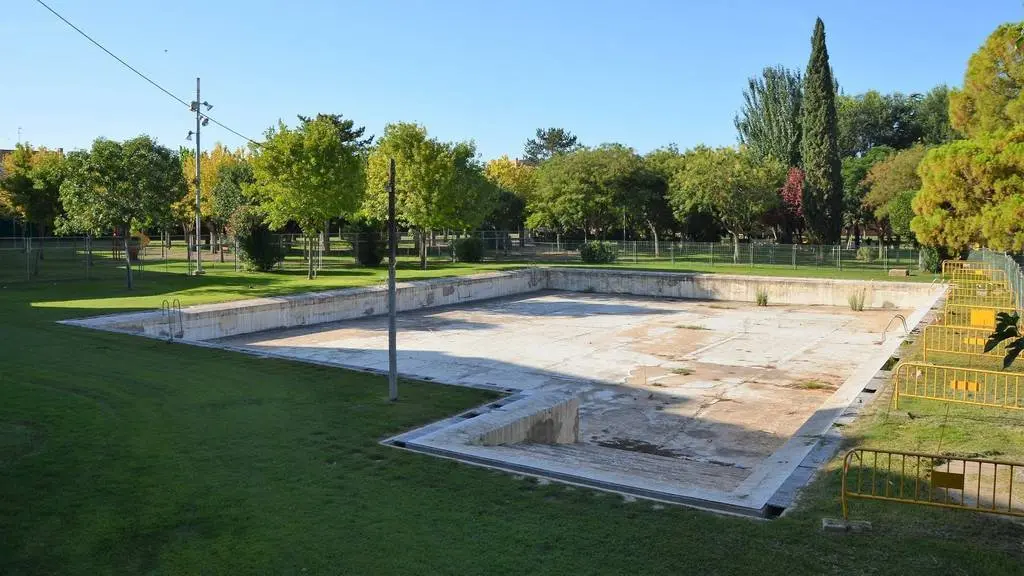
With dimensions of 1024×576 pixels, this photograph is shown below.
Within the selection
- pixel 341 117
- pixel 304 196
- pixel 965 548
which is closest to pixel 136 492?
pixel 965 548

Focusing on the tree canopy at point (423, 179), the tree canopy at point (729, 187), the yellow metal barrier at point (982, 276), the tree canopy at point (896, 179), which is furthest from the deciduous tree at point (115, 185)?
the tree canopy at point (896, 179)

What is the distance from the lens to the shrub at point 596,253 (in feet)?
160

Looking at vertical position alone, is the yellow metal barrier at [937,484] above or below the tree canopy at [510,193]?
below

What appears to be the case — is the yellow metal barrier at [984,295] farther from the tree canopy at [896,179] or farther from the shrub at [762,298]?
the tree canopy at [896,179]

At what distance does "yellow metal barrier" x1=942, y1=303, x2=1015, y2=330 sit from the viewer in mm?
19781

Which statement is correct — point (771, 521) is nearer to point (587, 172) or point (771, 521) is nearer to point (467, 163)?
point (467, 163)

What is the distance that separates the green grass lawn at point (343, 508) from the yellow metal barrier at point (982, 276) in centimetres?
1881

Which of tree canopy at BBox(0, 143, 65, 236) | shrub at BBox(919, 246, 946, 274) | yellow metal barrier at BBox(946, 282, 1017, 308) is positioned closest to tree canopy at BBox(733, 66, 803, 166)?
shrub at BBox(919, 246, 946, 274)

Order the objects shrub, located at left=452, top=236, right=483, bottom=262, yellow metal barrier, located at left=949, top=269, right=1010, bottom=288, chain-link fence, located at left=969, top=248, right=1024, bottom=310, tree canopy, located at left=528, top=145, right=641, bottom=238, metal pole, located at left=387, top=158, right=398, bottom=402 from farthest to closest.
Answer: tree canopy, located at left=528, top=145, right=641, bottom=238 → shrub, located at left=452, top=236, right=483, bottom=262 → yellow metal barrier, located at left=949, top=269, right=1010, bottom=288 → chain-link fence, located at left=969, top=248, right=1024, bottom=310 → metal pole, located at left=387, top=158, right=398, bottom=402

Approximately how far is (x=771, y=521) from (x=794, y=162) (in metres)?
62.9

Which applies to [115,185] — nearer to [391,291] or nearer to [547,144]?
[391,291]

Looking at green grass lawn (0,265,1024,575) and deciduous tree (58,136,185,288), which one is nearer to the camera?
green grass lawn (0,265,1024,575)

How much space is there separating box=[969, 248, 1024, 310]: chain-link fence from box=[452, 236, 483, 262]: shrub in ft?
87.2

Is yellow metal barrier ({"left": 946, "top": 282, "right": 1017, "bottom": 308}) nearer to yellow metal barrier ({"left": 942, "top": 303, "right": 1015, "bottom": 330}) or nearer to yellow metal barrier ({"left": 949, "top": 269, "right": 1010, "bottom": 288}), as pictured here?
yellow metal barrier ({"left": 949, "top": 269, "right": 1010, "bottom": 288})
